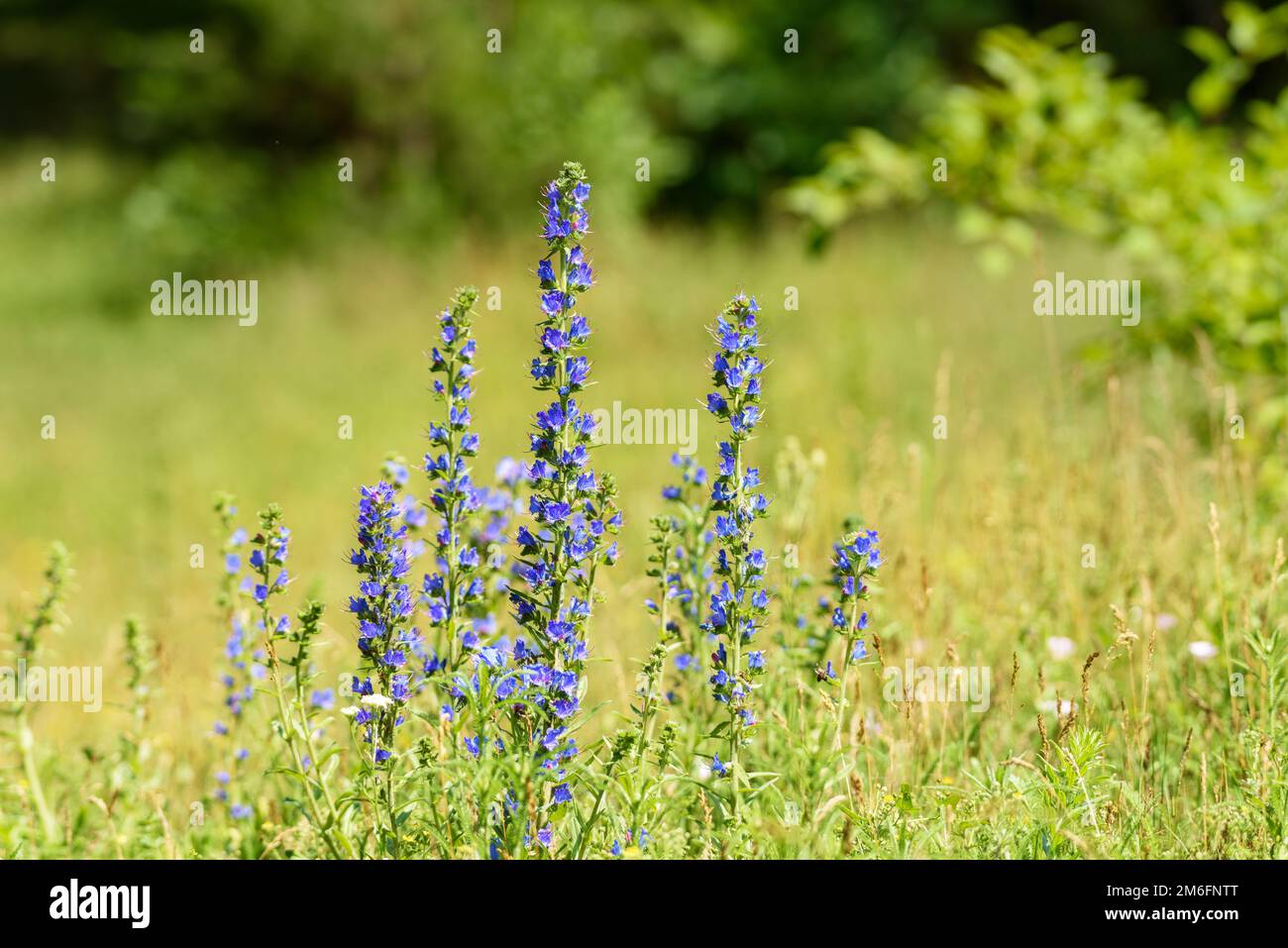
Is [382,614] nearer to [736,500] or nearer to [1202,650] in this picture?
[736,500]

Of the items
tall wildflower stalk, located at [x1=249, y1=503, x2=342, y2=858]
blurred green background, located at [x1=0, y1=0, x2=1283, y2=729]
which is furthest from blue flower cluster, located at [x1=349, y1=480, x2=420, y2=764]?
blurred green background, located at [x1=0, y1=0, x2=1283, y2=729]

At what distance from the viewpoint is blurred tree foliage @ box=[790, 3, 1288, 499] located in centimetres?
483

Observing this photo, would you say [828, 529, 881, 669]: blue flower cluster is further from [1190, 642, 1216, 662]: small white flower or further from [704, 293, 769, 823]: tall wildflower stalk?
[1190, 642, 1216, 662]: small white flower

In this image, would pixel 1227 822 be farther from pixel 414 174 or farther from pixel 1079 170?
pixel 414 174

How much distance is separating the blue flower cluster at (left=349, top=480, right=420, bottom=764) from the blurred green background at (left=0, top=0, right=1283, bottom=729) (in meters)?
2.98

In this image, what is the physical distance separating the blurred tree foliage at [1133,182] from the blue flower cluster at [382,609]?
298cm

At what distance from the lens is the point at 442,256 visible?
14945 mm

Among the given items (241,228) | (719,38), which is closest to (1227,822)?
(241,228)

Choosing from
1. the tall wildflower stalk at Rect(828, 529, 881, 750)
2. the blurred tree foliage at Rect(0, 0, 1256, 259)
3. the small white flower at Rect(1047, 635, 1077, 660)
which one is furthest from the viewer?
the blurred tree foliage at Rect(0, 0, 1256, 259)

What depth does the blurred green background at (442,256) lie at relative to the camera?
8578 millimetres

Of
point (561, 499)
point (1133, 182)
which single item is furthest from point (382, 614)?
point (1133, 182)

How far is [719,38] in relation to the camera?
18.0 meters

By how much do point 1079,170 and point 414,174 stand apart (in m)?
11.8

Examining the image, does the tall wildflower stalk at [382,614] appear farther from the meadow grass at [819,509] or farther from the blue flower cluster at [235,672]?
the blue flower cluster at [235,672]
